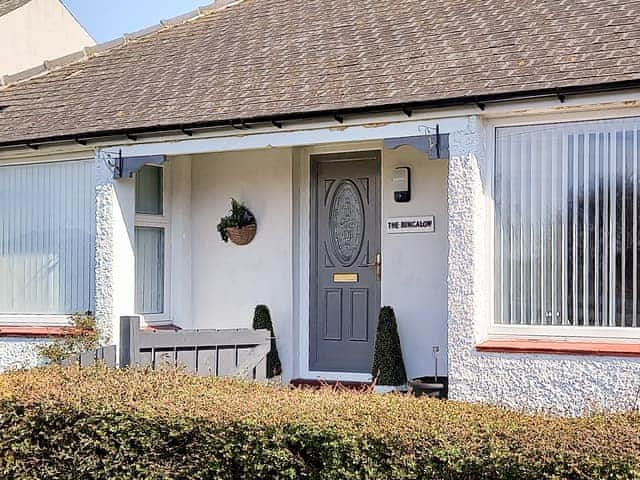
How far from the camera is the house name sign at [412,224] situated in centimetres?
1111

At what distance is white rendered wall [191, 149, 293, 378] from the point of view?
12.1 metres

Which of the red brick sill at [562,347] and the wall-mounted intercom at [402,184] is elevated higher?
the wall-mounted intercom at [402,184]

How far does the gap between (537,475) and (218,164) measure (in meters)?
8.14

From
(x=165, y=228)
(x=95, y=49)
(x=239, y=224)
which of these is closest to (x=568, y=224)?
(x=239, y=224)

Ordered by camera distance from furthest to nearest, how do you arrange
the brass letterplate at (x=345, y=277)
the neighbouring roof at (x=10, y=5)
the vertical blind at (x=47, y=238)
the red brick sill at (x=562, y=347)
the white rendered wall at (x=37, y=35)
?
the neighbouring roof at (x=10, y=5) < the white rendered wall at (x=37, y=35) < the vertical blind at (x=47, y=238) < the brass letterplate at (x=345, y=277) < the red brick sill at (x=562, y=347)

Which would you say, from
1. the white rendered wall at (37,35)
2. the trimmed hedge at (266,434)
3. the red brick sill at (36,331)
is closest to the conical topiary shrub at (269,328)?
the red brick sill at (36,331)

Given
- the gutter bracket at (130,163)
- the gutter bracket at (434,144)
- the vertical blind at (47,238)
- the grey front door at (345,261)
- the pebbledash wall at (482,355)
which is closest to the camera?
the pebbledash wall at (482,355)

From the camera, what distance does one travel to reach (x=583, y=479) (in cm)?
521

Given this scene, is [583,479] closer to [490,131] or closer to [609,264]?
[609,264]

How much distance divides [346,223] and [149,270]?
2.73 meters

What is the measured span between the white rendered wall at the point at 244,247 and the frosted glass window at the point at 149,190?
47cm

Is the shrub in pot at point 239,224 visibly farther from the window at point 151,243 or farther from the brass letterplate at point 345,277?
the brass letterplate at point 345,277

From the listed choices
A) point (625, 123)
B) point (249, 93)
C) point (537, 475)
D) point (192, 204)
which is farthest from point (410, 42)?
point (537, 475)

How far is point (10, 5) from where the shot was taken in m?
17.2
